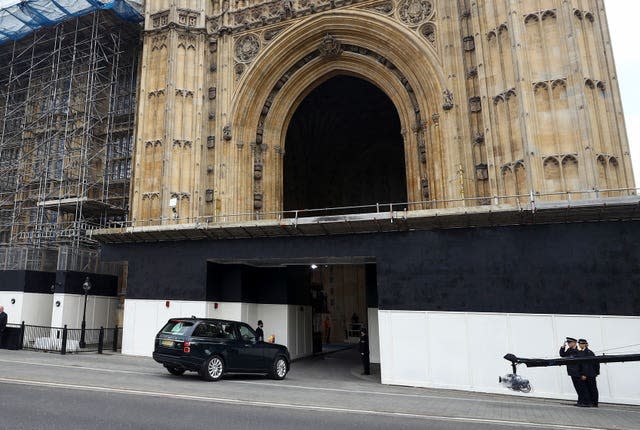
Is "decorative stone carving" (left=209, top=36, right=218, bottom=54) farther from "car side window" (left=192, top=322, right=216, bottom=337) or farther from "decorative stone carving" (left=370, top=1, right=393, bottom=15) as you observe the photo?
"car side window" (left=192, top=322, right=216, bottom=337)

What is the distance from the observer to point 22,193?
3155 cm

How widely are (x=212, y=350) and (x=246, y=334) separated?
1.45 m

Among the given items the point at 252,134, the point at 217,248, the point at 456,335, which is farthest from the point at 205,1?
the point at 456,335

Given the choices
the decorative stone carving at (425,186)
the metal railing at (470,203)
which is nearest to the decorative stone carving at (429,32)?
the decorative stone carving at (425,186)

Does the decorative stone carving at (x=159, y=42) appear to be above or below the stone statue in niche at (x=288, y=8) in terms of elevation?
below

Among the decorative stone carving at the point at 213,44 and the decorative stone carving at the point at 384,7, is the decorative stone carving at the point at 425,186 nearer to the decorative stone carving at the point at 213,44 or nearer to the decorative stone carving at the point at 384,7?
the decorative stone carving at the point at 384,7

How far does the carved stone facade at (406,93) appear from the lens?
56.6 feet

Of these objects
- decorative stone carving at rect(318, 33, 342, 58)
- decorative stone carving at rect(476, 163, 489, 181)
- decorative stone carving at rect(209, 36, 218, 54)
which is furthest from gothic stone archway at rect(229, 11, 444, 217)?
decorative stone carving at rect(209, 36, 218, 54)

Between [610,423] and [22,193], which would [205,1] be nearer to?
[22,193]

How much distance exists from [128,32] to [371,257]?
2413 centimetres

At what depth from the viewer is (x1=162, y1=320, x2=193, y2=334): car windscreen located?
465 inches

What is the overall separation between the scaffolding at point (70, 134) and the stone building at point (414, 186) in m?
4.44

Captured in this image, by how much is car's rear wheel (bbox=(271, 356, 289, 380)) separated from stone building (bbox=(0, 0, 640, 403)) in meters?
2.93

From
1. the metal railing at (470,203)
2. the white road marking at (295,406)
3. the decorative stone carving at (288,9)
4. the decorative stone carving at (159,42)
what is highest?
the decorative stone carving at (288,9)
